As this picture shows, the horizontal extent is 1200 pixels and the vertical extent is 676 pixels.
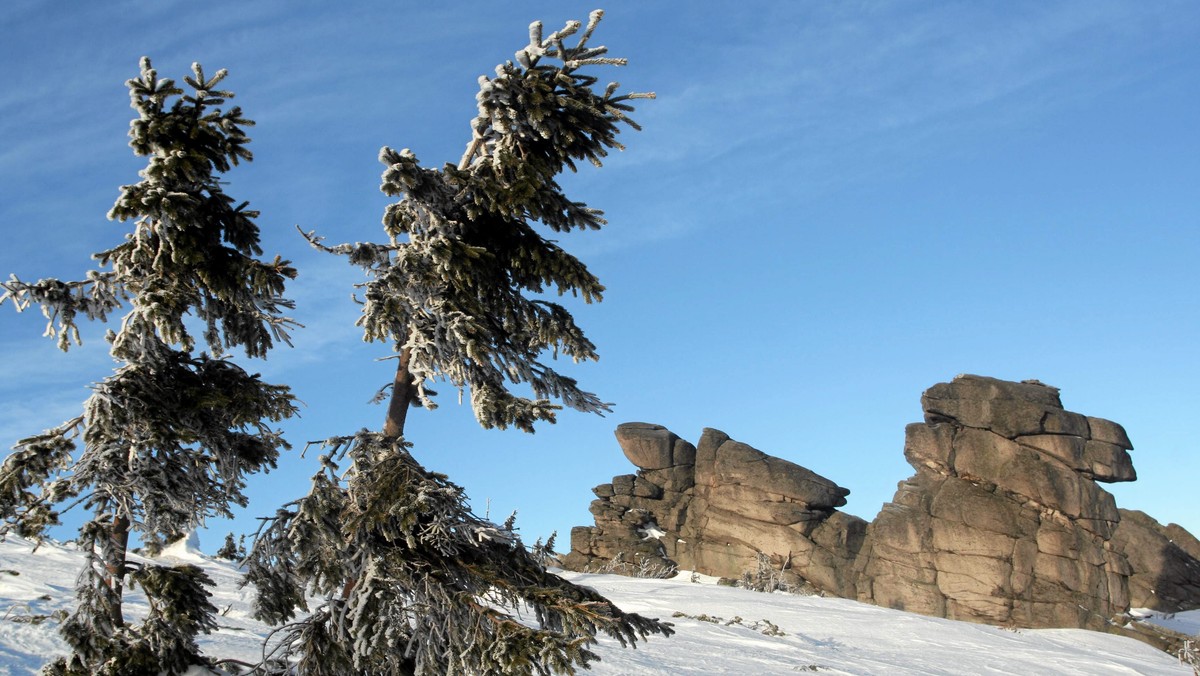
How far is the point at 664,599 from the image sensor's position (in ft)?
77.3

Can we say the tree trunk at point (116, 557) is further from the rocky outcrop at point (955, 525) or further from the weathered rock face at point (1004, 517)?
the weathered rock face at point (1004, 517)

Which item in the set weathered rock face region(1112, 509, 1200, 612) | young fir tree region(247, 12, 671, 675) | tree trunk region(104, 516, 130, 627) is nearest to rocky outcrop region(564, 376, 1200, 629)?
weathered rock face region(1112, 509, 1200, 612)

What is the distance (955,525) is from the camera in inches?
1784

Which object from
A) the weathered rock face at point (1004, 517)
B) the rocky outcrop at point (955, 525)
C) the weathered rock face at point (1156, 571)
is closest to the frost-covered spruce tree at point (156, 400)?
the rocky outcrop at point (955, 525)

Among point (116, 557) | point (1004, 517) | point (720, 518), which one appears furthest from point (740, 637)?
point (720, 518)

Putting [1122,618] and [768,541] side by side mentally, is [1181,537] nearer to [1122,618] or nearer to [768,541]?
[1122,618]

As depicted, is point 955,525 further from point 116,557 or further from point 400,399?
point 116,557

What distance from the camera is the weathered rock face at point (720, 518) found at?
49188 mm

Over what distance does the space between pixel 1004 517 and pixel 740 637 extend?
31.5m

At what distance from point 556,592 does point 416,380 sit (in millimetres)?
2362

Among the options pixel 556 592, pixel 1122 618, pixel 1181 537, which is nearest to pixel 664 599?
pixel 556 592

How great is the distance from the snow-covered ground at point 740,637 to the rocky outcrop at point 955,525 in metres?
12.0

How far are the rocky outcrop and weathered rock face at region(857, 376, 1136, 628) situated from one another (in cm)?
7

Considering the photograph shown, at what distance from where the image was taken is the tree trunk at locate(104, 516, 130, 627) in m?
7.88
